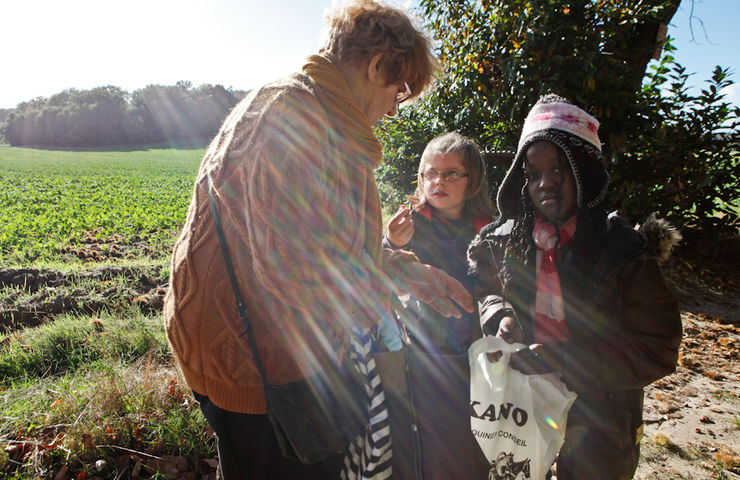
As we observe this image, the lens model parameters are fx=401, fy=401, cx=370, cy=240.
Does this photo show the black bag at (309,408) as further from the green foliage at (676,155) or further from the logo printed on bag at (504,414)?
the green foliage at (676,155)

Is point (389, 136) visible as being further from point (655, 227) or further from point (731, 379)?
point (655, 227)

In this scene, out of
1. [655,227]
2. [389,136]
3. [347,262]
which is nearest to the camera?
[347,262]

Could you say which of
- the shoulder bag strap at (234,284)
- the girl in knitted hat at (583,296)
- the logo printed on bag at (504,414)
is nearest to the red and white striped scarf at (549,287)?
the girl in knitted hat at (583,296)

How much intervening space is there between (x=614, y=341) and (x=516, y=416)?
0.47 m

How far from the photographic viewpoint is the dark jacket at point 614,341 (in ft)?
4.55

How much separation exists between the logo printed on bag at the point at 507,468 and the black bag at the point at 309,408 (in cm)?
66

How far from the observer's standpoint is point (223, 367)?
1189 mm

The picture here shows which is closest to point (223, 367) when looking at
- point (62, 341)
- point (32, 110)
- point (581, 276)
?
point (581, 276)

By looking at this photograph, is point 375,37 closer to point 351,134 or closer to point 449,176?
point 351,134

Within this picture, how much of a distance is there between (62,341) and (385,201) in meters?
6.09

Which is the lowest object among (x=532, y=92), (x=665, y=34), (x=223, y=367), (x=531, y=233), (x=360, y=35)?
(x=223, y=367)

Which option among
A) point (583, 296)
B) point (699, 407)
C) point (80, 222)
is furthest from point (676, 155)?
point (80, 222)

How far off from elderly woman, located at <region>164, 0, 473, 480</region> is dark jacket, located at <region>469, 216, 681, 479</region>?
82cm

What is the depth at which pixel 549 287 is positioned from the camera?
172 cm
